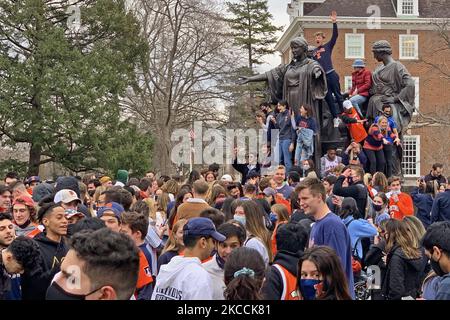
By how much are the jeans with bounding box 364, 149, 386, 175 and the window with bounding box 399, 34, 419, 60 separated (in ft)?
125

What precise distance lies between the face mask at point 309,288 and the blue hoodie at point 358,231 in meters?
3.51

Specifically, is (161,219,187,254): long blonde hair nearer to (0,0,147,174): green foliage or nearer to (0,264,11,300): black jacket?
(0,264,11,300): black jacket

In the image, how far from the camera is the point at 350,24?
51906 mm

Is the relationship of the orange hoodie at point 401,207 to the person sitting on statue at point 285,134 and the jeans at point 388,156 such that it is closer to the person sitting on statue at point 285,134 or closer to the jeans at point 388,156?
the jeans at point 388,156

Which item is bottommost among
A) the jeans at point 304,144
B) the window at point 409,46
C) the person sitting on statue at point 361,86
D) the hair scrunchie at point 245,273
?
the hair scrunchie at point 245,273

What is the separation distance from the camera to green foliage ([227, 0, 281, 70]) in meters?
53.0

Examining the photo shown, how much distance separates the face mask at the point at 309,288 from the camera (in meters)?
4.75

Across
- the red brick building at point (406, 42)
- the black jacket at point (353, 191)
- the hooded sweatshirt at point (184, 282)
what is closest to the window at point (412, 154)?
the red brick building at point (406, 42)

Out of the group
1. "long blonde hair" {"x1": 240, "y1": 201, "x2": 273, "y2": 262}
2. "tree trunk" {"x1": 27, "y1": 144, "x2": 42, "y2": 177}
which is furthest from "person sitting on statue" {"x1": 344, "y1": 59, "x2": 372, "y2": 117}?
"tree trunk" {"x1": 27, "y1": 144, "x2": 42, "y2": 177}

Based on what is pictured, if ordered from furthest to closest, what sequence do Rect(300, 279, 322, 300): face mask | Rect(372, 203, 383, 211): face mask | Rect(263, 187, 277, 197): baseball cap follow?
Rect(263, 187, 277, 197): baseball cap → Rect(372, 203, 383, 211): face mask → Rect(300, 279, 322, 300): face mask

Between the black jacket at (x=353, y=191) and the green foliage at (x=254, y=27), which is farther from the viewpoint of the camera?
the green foliage at (x=254, y=27)

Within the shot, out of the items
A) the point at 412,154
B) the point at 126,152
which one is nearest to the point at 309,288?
the point at 126,152

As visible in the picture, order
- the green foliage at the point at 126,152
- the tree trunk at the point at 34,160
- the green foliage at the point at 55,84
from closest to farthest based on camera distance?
the green foliage at the point at 55,84 < the tree trunk at the point at 34,160 < the green foliage at the point at 126,152
